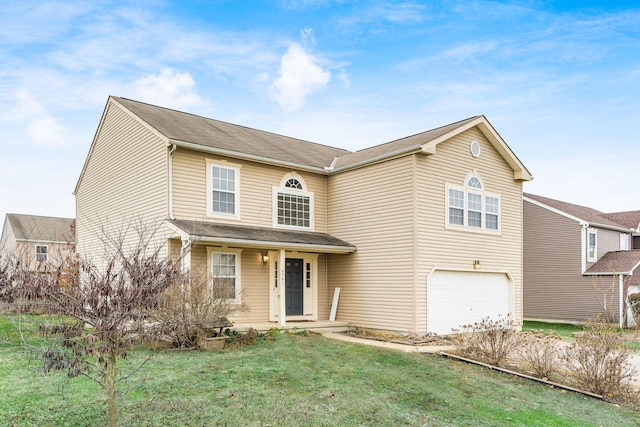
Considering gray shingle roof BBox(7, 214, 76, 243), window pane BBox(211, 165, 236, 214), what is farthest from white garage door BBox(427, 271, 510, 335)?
gray shingle roof BBox(7, 214, 76, 243)

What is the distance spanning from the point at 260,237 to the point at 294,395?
21.5ft

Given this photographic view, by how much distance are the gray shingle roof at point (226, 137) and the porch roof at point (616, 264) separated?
41.2ft

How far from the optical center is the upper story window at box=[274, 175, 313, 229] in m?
15.0

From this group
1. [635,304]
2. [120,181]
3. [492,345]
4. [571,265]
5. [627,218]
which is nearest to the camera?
[492,345]

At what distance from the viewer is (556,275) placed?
2167 cm

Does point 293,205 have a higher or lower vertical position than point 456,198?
lower

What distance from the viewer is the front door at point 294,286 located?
1484cm

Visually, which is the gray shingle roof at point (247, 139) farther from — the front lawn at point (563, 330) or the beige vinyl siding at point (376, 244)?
the front lawn at point (563, 330)

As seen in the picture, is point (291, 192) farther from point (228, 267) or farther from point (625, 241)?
point (625, 241)

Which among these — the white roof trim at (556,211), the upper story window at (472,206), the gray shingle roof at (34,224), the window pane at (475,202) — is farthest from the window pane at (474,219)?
the gray shingle roof at (34,224)

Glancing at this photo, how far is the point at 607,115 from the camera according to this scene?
65.5 feet

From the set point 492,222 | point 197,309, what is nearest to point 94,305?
point 197,309

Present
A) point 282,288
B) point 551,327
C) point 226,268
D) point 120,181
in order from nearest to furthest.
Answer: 1. point 226,268
2. point 282,288
3. point 120,181
4. point 551,327

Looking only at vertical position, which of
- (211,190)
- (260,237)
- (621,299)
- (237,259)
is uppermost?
(211,190)
